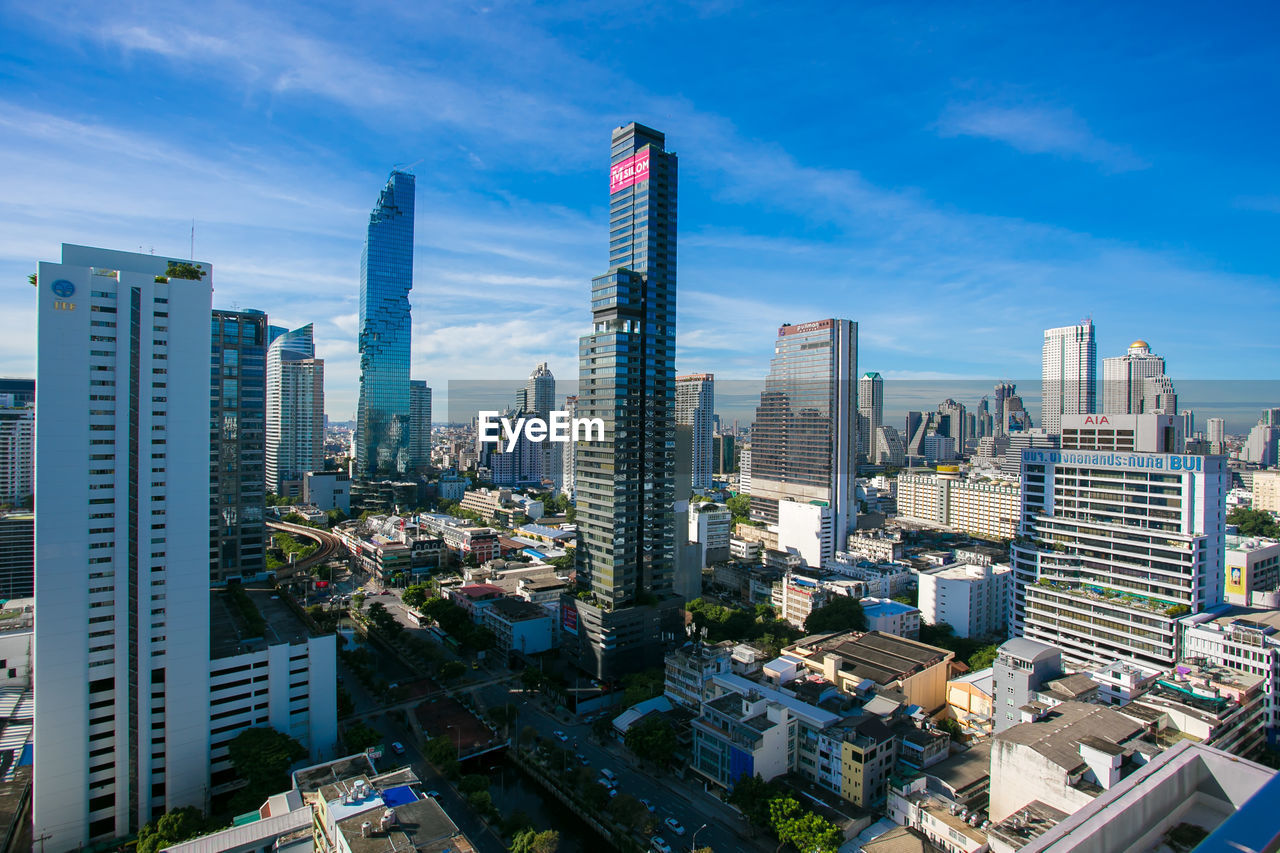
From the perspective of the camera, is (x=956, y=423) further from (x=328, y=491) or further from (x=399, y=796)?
(x=399, y=796)

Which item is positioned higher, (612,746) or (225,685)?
(225,685)

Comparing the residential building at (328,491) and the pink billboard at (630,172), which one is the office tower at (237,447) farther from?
the residential building at (328,491)

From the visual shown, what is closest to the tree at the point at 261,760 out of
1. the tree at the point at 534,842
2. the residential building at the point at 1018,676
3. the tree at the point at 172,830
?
the tree at the point at 172,830

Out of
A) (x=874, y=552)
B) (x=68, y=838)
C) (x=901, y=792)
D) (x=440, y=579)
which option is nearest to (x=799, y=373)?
(x=874, y=552)

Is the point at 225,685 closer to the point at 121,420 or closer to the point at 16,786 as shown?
the point at 16,786

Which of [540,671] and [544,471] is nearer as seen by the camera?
[540,671]

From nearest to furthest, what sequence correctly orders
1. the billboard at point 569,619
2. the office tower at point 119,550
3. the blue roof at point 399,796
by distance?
the blue roof at point 399,796 → the office tower at point 119,550 → the billboard at point 569,619

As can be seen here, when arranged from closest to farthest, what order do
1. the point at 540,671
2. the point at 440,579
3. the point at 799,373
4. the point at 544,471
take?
the point at 540,671
the point at 440,579
the point at 799,373
the point at 544,471
